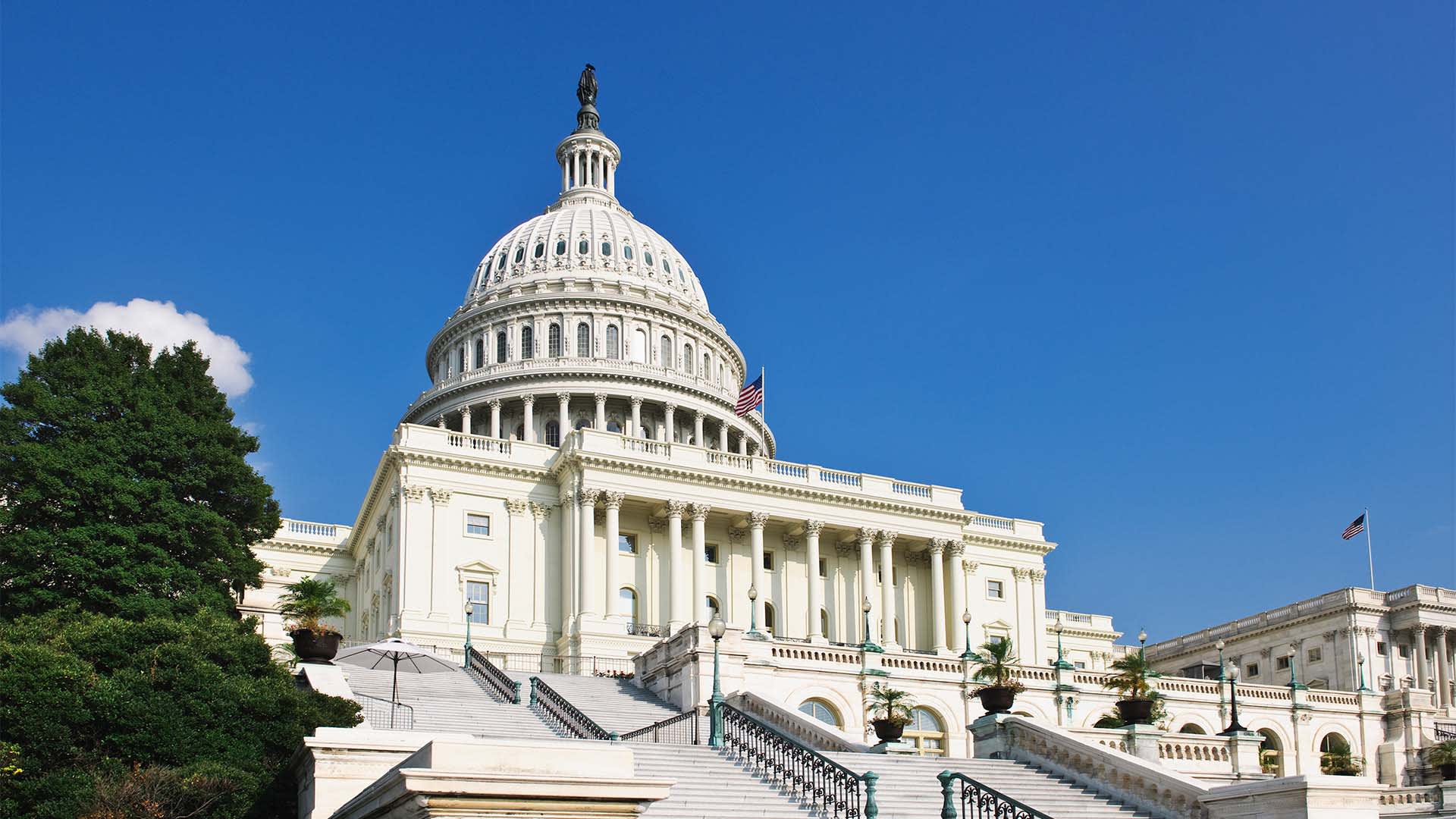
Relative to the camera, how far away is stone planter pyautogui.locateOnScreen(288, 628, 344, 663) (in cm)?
3703

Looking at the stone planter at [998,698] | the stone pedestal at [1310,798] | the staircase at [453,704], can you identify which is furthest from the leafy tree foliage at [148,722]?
the stone pedestal at [1310,798]

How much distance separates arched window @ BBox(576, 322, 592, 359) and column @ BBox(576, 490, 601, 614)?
93.8 ft

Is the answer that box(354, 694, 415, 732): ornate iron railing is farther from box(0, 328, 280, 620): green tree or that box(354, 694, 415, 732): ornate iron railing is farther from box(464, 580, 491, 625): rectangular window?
box(464, 580, 491, 625): rectangular window

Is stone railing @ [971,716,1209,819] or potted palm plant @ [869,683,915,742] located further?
potted palm plant @ [869,683,915,742]

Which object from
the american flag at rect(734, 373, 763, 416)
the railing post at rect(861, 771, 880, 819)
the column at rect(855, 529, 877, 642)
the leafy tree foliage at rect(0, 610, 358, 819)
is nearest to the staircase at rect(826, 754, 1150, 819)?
the railing post at rect(861, 771, 880, 819)

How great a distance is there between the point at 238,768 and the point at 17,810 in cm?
351

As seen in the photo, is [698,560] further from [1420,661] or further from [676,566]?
[1420,661]

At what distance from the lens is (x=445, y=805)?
7.98m

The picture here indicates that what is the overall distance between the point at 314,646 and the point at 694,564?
1270 inches

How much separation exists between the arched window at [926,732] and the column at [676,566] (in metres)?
22.1

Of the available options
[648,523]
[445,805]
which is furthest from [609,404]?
[445,805]

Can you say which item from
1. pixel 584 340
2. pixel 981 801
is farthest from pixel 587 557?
pixel 981 801

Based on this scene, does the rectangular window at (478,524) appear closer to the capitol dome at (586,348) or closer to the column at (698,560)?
the column at (698,560)

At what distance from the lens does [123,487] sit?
4597 centimetres
